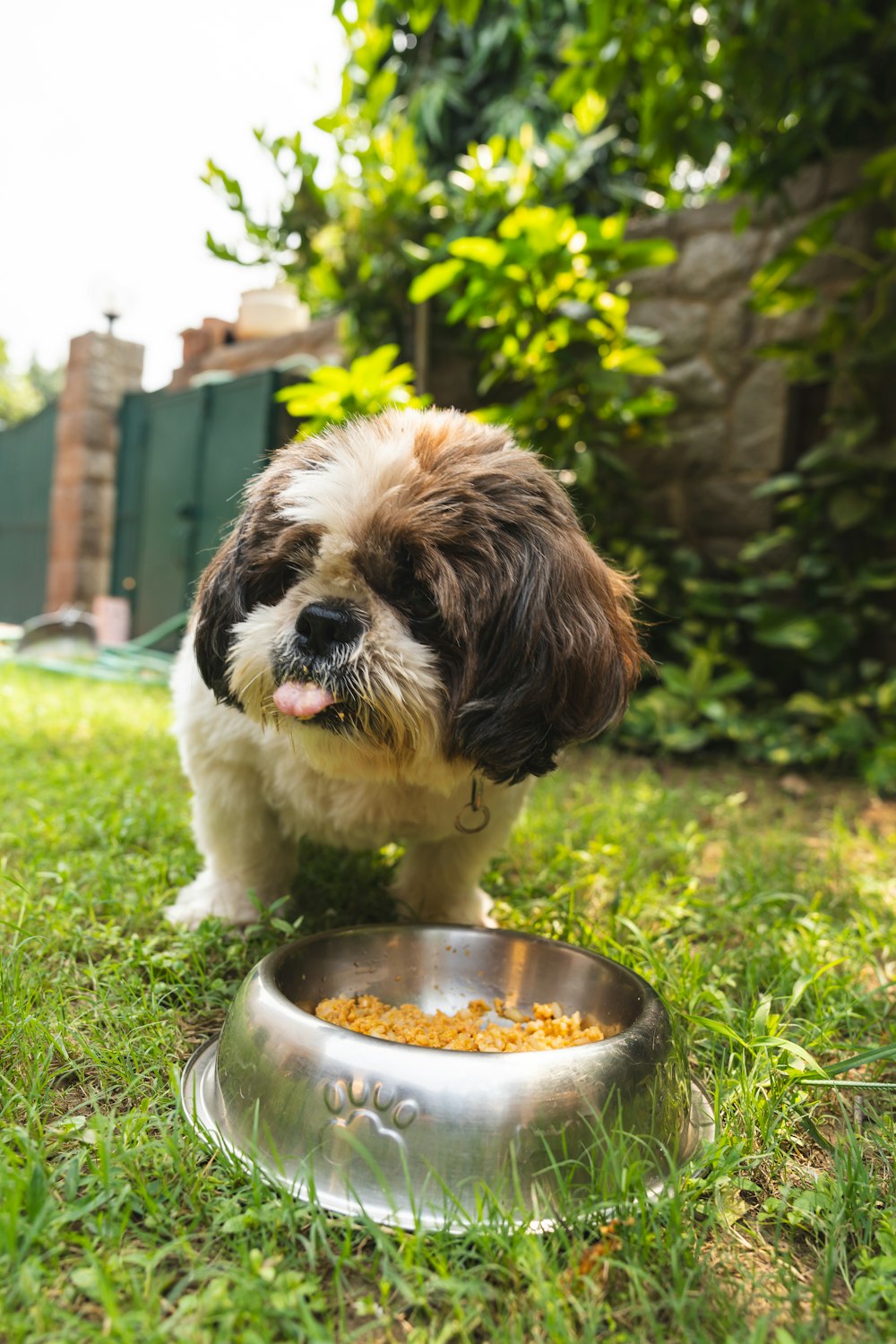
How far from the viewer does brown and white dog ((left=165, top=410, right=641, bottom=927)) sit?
160 centimetres

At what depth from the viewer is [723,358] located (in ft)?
16.9

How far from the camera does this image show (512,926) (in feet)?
7.77

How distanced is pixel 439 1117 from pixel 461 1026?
0.44 meters

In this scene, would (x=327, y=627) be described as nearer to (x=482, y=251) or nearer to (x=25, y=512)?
(x=482, y=251)

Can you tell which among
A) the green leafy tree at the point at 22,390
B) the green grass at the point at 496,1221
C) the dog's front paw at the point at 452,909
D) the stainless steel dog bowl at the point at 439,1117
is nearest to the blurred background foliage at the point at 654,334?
the green grass at the point at 496,1221

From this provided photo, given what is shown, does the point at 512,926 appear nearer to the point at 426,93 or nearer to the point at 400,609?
the point at 400,609

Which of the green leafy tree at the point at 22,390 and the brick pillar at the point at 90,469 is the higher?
the green leafy tree at the point at 22,390

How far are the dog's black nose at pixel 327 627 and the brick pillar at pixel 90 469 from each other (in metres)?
8.54

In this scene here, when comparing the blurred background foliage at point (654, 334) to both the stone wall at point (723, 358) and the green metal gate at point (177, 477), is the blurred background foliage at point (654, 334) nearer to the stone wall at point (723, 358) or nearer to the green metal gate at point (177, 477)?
the stone wall at point (723, 358)

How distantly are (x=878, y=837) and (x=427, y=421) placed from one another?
2.46m

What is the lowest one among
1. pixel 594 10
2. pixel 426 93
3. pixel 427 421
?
pixel 427 421

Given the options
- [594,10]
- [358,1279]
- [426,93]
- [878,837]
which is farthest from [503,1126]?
[426,93]

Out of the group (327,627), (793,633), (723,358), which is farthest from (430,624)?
(723,358)

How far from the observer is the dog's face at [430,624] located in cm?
159
